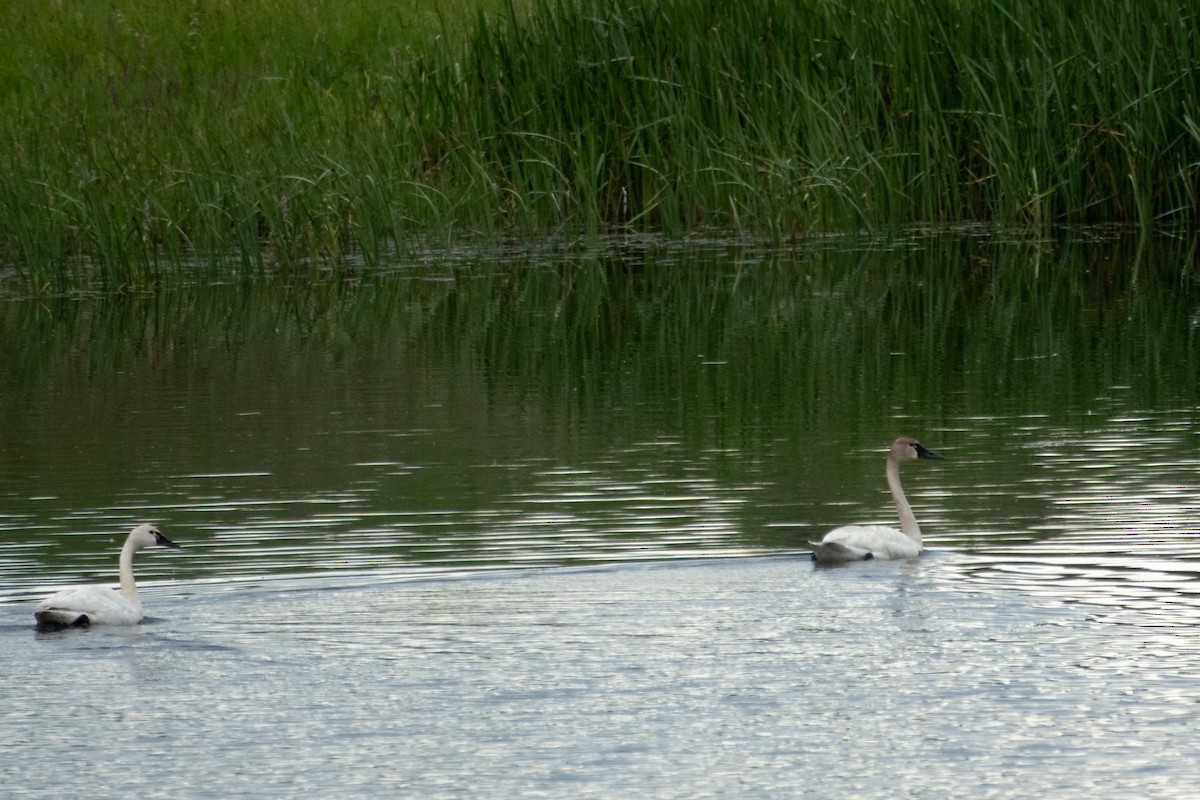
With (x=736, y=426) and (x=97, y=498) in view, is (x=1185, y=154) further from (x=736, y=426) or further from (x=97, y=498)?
(x=97, y=498)

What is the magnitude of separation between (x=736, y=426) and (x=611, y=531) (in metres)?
2.46

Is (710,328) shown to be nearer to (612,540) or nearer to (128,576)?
(612,540)

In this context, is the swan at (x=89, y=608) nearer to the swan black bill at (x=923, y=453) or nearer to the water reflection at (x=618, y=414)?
the water reflection at (x=618, y=414)

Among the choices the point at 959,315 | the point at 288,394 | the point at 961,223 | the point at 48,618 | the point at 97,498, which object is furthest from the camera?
the point at 961,223

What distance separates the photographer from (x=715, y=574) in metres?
7.55

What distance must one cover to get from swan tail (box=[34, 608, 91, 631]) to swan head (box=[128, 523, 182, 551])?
651 millimetres

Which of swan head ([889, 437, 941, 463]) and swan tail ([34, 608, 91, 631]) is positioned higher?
swan head ([889, 437, 941, 463])

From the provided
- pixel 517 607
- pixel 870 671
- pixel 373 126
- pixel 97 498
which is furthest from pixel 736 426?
pixel 373 126

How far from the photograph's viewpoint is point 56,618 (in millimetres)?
7086

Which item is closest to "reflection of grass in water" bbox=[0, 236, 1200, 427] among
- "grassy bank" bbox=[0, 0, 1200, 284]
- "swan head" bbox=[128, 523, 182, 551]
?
"grassy bank" bbox=[0, 0, 1200, 284]

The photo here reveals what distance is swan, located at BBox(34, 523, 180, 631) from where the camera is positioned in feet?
23.2

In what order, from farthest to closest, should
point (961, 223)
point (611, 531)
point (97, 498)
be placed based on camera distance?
point (961, 223) → point (97, 498) → point (611, 531)

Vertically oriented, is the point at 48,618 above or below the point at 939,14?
below

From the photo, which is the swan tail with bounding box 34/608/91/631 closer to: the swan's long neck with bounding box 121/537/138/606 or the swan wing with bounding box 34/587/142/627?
the swan wing with bounding box 34/587/142/627
